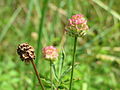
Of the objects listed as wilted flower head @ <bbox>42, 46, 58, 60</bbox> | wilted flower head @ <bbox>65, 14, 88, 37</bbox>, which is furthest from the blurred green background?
wilted flower head @ <bbox>65, 14, 88, 37</bbox>

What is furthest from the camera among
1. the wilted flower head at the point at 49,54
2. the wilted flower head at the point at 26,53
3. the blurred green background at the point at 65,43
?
the blurred green background at the point at 65,43

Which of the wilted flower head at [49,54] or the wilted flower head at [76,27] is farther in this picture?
the wilted flower head at [49,54]

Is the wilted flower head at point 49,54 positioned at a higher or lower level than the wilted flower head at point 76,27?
lower

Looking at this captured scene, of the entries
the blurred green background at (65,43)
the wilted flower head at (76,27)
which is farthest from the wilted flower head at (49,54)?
the blurred green background at (65,43)

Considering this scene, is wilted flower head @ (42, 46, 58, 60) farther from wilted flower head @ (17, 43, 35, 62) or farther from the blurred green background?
the blurred green background

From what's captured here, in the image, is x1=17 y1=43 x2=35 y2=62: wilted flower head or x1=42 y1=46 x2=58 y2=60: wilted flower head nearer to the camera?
x1=17 y1=43 x2=35 y2=62: wilted flower head

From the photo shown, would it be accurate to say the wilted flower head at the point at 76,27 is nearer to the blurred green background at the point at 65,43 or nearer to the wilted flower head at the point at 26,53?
the wilted flower head at the point at 26,53

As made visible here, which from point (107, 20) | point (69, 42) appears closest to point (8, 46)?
point (69, 42)

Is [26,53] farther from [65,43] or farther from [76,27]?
[65,43]
